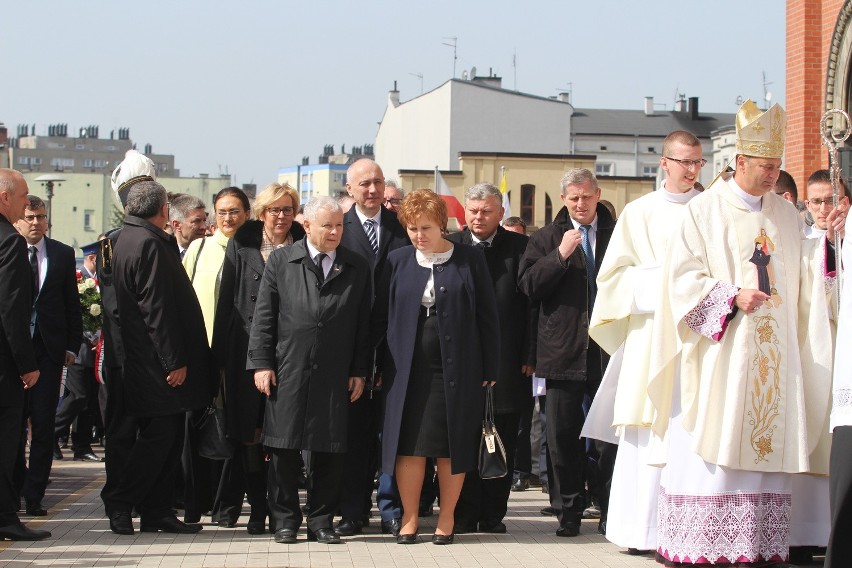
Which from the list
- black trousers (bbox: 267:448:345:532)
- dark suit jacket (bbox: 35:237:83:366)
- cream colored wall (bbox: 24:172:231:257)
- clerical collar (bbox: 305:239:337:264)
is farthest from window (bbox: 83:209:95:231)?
black trousers (bbox: 267:448:345:532)

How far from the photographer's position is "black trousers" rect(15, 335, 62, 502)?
32.6 feet

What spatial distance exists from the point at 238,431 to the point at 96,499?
2.49 m

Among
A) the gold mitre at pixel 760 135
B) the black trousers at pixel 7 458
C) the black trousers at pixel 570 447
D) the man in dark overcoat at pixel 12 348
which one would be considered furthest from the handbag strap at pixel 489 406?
the black trousers at pixel 7 458

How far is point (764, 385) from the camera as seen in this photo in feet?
25.2

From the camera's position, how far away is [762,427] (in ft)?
25.1

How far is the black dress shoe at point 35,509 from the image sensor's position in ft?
32.6

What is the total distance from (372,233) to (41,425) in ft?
9.28

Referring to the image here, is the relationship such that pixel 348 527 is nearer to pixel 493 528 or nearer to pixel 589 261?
pixel 493 528

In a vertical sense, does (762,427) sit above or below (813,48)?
below

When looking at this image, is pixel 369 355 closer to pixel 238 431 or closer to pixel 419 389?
pixel 419 389

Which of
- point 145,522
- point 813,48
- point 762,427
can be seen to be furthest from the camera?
point 813,48

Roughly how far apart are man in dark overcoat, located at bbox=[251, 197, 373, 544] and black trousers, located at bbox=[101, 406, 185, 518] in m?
0.72

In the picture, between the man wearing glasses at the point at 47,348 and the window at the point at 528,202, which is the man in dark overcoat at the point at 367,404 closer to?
the man wearing glasses at the point at 47,348

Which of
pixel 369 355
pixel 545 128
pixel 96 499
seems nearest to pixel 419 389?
pixel 369 355
